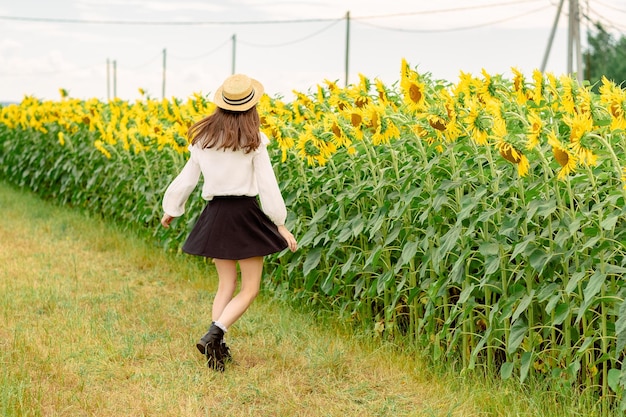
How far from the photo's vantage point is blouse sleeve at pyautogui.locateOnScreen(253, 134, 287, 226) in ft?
14.4

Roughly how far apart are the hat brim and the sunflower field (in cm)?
51

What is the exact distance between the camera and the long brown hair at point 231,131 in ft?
14.3

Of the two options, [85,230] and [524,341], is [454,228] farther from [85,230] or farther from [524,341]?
[85,230]

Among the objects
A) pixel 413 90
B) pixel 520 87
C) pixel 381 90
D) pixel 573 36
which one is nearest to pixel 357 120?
pixel 413 90

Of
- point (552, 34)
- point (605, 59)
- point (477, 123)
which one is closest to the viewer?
point (477, 123)

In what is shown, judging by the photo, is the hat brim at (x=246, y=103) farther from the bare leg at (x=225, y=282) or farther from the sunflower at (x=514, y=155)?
the sunflower at (x=514, y=155)

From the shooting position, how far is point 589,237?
373cm

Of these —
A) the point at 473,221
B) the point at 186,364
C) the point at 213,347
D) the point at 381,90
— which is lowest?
the point at 186,364

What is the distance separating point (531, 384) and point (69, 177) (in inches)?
295

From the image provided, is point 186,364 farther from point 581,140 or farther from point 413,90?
point 581,140

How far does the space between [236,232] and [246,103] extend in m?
0.68

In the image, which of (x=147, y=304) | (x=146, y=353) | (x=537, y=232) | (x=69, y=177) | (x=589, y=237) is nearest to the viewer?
(x=589, y=237)

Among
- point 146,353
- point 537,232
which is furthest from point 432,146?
point 146,353

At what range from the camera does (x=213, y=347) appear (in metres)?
4.43
